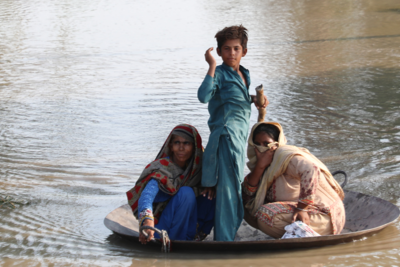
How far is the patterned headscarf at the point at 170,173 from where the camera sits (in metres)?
3.33

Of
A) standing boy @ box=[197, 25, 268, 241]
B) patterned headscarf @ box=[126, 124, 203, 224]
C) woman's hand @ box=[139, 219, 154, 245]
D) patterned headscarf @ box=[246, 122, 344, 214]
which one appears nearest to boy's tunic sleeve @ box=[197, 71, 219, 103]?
standing boy @ box=[197, 25, 268, 241]

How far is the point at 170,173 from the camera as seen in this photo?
3.37 meters

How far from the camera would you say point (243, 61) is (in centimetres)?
1140

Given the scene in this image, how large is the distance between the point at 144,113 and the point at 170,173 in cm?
447

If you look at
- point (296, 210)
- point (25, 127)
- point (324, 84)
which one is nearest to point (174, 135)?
point (296, 210)

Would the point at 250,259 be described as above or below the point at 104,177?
below

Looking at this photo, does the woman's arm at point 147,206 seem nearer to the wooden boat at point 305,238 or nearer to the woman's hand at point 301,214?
the wooden boat at point 305,238

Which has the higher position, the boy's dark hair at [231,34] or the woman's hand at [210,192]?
the boy's dark hair at [231,34]

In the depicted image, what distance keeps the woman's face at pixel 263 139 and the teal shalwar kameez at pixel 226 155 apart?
0.47ft

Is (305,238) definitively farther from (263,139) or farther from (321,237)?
(263,139)

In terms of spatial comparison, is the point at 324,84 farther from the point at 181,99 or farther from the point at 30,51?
the point at 30,51

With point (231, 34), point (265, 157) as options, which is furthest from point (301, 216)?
point (231, 34)

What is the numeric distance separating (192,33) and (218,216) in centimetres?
1327

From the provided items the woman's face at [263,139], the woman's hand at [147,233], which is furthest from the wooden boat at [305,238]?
the woman's face at [263,139]
